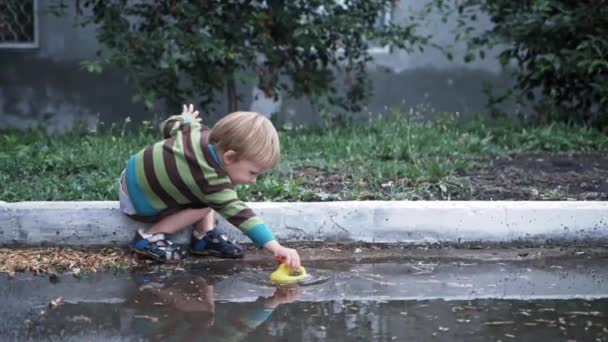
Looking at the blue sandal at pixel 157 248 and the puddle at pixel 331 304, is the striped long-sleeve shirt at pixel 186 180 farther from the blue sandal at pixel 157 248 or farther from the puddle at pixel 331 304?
the puddle at pixel 331 304

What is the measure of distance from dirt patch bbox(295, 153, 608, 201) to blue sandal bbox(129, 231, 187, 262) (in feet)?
2.99

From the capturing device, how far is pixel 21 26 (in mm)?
9594

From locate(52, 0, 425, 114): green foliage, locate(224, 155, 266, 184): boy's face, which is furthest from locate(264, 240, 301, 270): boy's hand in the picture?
locate(52, 0, 425, 114): green foliage

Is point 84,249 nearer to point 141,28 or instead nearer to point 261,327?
point 261,327

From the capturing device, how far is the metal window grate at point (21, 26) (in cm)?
948

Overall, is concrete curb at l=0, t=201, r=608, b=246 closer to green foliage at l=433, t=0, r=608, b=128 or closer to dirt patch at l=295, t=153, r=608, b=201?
dirt patch at l=295, t=153, r=608, b=201

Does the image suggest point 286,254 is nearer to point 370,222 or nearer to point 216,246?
point 216,246

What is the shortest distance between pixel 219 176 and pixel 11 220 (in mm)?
1189

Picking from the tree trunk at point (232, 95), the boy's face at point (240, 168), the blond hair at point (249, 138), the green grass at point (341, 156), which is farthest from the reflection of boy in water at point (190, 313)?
the tree trunk at point (232, 95)

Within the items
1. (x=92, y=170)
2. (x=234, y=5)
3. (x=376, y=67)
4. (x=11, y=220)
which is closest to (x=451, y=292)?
(x=11, y=220)

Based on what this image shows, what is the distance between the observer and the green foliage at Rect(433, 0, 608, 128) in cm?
798

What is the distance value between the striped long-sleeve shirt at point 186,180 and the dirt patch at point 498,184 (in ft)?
3.07

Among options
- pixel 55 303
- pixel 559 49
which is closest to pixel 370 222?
pixel 55 303

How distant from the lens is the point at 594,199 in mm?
5613
